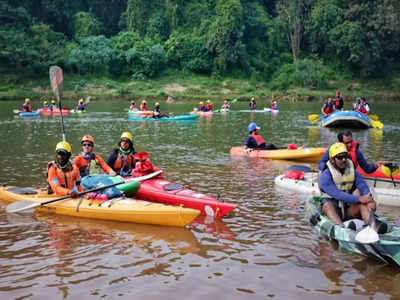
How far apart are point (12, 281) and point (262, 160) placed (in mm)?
8514

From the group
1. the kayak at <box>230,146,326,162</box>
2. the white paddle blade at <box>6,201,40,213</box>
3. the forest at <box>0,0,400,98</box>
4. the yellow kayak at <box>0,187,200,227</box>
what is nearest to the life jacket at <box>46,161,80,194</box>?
the yellow kayak at <box>0,187,200,227</box>

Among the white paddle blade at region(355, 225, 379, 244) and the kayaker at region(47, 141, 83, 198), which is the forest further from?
the white paddle blade at region(355, 225, 379, 244)

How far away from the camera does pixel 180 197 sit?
7.27 m

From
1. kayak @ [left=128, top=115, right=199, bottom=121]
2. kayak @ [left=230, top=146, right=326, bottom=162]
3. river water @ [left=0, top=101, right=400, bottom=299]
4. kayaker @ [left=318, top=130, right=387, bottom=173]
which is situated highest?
kayak @ [left=128, top=115, right=199, bottom=121]

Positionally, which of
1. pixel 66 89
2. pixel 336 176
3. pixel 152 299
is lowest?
pixel 152 299

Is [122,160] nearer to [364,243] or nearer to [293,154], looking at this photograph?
[364,243]

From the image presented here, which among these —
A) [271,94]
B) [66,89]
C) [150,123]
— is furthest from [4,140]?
[271,94]

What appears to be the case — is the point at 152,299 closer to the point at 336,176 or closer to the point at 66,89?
the point at 336,176

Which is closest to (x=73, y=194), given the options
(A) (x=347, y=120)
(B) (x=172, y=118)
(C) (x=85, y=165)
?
(C) (x=85, y=165)

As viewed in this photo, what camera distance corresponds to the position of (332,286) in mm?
4766

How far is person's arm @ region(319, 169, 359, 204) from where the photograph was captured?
18.6ft

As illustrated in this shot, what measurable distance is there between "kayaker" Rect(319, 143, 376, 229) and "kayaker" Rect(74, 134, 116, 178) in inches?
151

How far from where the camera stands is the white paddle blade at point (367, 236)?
4980mm

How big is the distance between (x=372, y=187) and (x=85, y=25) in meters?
48.5
